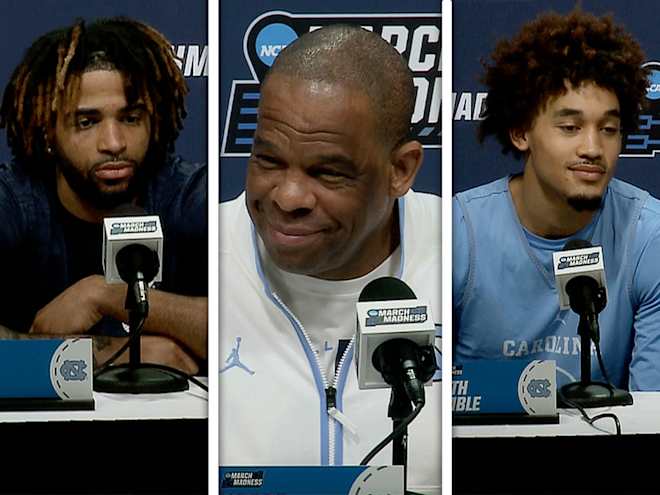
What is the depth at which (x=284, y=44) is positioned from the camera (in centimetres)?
357

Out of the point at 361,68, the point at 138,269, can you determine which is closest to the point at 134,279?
the point at 138,269

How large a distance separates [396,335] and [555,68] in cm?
102

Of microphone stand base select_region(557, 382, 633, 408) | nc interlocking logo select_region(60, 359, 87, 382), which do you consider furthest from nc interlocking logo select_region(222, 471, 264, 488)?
microphone stand base select_region(557, 382, 633, 408)

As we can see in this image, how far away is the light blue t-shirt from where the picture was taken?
360cm

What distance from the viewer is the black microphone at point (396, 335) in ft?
11.3

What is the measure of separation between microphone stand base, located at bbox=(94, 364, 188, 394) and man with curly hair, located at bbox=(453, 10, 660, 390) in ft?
3.13

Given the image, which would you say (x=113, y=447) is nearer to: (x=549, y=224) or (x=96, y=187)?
(x=96, y=187)

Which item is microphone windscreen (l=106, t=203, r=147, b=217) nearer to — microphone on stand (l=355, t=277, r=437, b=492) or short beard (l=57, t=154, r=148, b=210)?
short beard (l=57, t=154, r=148, b=210)

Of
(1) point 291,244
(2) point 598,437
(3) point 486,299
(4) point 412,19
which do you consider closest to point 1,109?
(1) point 291,244

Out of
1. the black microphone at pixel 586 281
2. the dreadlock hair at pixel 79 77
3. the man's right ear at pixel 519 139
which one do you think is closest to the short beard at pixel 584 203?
the black microphone at pixel 586 281

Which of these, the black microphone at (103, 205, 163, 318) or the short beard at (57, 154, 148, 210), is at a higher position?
the short beard at (57, 154, 148, 210)

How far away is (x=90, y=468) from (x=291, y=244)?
99 centimetres

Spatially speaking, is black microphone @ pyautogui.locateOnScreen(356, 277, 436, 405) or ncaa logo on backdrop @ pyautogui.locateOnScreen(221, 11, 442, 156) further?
ncaa logo on backdrop @ pyautogui.locateOnScreen(221, 11, 442, 156)

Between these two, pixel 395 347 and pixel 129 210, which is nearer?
pixel 395 347
